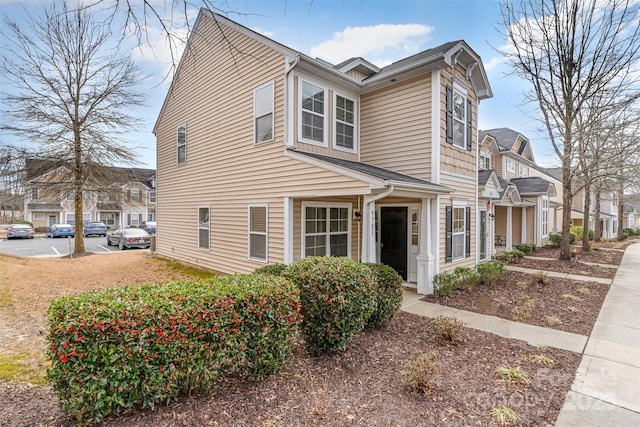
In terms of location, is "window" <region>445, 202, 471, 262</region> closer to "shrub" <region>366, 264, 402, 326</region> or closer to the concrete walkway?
the concrete walkway

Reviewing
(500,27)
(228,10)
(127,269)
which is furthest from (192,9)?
(500,27)

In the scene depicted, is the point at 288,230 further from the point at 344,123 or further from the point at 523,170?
the point at 523,170

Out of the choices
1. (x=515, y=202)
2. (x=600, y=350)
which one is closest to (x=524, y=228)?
(x=515, y=202)

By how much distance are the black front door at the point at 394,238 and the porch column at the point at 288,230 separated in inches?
114

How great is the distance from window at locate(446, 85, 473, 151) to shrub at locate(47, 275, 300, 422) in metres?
7.04

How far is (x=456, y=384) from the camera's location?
3553 millimetres

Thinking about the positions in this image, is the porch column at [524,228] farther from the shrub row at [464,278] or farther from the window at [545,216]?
the shrub row at [464,278]

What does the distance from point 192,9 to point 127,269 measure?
11.1 meters

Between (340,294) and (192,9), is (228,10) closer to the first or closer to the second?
(192,9)

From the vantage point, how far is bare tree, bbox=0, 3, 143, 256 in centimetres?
1402

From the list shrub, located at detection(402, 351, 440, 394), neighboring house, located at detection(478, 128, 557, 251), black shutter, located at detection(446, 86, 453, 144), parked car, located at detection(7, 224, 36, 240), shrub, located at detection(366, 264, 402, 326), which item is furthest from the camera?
parked car, located at detection(7, 224, 36, 240)

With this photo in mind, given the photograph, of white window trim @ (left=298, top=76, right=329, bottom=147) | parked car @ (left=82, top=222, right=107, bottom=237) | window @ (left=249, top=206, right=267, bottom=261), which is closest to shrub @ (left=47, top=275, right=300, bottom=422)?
window @ (left=249, top=206, right=267, bottom=261)

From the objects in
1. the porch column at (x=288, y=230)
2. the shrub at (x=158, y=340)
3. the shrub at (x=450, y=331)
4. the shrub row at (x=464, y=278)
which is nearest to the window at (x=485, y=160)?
the shrub row at (x=464, y=278)

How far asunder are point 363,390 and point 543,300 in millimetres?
6002
